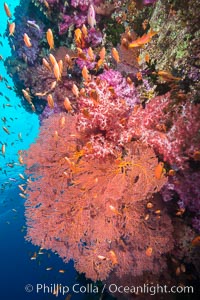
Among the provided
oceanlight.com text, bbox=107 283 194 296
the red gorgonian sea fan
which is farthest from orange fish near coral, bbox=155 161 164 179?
oceanlight.com text, bbox=107 283 194 296

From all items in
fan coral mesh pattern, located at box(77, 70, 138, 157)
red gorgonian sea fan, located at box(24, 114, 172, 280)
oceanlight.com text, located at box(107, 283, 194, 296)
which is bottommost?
oceanlight.com text, located at box(107, 283, 194, 296)

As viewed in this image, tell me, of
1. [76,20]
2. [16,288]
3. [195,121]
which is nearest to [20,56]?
[76,20]

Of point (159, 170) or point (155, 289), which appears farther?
point (155, 289)

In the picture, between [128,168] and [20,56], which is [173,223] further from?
[20,56]

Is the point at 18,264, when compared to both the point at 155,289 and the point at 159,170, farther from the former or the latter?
the point at 159,170

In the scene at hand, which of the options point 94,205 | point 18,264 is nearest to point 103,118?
point 94,205

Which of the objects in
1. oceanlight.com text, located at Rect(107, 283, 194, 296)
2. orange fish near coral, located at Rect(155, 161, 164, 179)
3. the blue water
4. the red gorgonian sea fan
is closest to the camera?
orange fish near coral, located at Rect(155, 161, 164, 179)

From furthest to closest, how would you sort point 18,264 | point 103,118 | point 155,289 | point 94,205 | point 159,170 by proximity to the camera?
point 18,264 → point 155,289 → point 94,205 → point 103,118 → point 159,170

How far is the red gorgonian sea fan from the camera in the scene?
341cm

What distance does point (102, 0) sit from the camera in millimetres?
5375

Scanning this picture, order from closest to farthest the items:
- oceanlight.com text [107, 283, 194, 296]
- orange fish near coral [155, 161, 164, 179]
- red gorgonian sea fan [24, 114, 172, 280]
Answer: orange fish near coral [155, 161, 164, 179]
red gorgonian sea fan [24, 114, 172, 280]
oceanlight.com text [107, 283, 194, 296]

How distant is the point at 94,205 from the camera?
3.64 meters

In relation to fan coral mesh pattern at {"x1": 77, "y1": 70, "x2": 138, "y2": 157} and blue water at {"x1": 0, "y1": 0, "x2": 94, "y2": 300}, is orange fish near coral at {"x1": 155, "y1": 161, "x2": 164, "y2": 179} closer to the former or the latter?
fan coral mesh pattern at {"x1": 77, "y1": 70, "x2": 138, "y2": 157}

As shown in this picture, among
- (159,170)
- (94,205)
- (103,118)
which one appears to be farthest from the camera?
(94,205)
